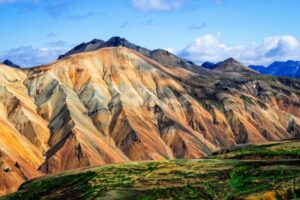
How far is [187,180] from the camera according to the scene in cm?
10219

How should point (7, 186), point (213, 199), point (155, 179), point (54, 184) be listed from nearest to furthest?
point (213, 199) → point (155, 179) → point (54, 184) → point (7, 186)

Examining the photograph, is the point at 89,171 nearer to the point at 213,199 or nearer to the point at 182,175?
the point at 182,175

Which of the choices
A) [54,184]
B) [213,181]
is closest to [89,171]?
[54,184]

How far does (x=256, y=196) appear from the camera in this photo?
83.6 metres

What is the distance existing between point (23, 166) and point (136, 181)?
97041 mm

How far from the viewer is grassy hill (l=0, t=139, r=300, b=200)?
91438 millimetres

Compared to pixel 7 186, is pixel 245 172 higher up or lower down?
higher up

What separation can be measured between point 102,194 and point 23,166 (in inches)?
4052

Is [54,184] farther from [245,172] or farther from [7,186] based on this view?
→ [7,186]

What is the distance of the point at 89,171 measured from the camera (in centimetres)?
12100

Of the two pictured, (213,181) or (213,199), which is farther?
(213,181)

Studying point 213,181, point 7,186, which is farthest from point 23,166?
point 213,181

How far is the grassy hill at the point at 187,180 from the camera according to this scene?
9144cm

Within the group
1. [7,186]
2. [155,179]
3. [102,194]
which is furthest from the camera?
[7,186]
